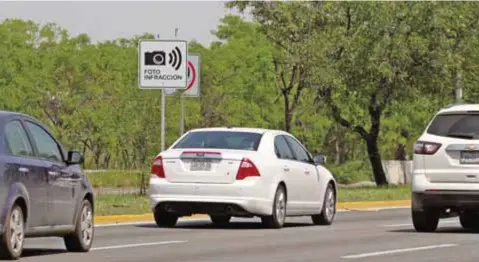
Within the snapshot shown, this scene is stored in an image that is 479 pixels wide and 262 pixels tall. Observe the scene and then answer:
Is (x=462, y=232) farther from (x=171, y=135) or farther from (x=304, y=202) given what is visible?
(x=171, y=135)

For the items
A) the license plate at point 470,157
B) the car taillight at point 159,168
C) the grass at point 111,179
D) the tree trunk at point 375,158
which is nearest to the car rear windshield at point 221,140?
the car taillight at point 159,168

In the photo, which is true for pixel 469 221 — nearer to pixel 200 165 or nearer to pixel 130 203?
pixel 200 165

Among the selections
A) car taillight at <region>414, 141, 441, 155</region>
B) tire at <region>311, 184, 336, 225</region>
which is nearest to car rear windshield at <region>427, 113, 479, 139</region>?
car taillight at <region>414, 141, 441, 155</region>

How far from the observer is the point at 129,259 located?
14.2 m

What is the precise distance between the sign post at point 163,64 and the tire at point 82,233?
10745 mm

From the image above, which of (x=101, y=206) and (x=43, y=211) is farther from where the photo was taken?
(x=101, y=206)

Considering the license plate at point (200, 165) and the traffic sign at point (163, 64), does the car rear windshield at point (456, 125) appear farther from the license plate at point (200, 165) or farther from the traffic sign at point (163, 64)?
the traffic sign at point (163, 64)

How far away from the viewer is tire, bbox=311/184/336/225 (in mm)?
22609

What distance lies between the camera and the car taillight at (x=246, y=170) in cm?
2008

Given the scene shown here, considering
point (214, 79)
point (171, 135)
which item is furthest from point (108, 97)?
point (171, 135)

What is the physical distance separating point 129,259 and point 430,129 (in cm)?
676

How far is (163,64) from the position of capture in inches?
1046

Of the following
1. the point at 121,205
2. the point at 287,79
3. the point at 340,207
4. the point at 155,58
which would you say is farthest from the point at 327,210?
the point at 287,79

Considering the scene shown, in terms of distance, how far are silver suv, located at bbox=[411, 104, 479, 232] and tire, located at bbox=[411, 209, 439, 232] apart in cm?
21
